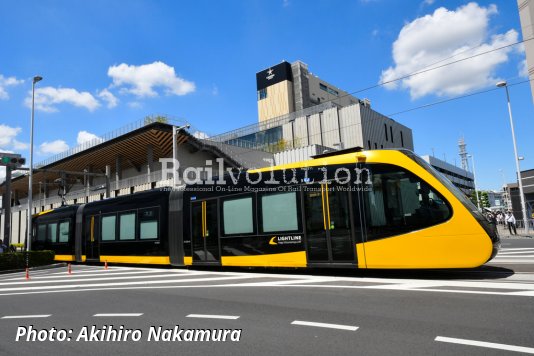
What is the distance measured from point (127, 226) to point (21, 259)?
24.0ft

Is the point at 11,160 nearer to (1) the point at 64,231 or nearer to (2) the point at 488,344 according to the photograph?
(1) the point at 64,231

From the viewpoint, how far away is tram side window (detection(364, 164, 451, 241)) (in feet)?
27.3

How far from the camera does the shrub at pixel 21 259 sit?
17906mm

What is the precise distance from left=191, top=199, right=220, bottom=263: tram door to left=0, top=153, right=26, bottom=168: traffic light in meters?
14.8

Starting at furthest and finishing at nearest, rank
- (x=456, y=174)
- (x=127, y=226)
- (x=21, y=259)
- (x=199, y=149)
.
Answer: (x=456, y=174) < (x=199, y=149) < (x=21, y=259) < (x=127, y=226)

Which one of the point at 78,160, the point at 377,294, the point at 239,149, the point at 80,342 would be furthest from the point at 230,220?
the point at 78,160

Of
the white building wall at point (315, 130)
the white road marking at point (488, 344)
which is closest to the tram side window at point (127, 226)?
the white road marking at point (488, 344)

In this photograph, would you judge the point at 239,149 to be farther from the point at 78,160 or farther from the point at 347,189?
the point at 347,189

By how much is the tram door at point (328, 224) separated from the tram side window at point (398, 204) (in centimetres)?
57

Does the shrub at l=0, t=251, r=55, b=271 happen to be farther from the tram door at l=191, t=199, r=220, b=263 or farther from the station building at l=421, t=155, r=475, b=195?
the station building at l=421, t=155, r=475, b=195

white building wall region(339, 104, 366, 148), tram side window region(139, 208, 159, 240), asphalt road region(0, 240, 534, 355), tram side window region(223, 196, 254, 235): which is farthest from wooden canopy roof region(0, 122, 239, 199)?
asphalt road region(0, 240, 534, 355)

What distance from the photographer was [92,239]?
17109mm

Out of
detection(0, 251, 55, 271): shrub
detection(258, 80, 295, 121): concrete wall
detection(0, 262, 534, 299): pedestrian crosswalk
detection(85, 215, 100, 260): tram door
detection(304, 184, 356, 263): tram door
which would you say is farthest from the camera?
detection(258, 80, 295, 121): concrete wall

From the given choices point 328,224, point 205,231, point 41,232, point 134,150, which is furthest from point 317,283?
point 134,150
